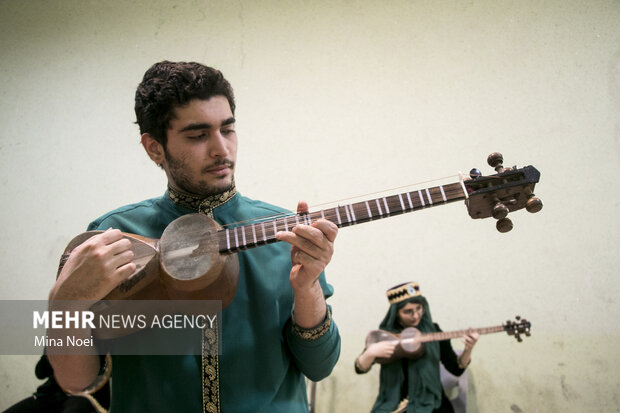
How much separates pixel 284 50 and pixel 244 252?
228 centimetres

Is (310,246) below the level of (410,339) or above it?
above

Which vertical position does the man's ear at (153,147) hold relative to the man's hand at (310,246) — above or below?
above

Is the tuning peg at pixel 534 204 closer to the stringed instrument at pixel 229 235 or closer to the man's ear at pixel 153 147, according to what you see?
the stringed instrument at pixel 229 235

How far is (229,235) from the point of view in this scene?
1036 millimetres

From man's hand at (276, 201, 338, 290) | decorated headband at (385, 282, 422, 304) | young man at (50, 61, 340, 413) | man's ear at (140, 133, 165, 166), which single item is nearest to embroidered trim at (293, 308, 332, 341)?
young man at (50, 61, 340, 413)

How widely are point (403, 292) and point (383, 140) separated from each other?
1.07 meters

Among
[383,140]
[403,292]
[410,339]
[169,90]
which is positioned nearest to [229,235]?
[169,90]

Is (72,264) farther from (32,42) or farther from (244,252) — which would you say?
(32,42)

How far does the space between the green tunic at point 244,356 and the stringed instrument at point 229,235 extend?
0.26ft

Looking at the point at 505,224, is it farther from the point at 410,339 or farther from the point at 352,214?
the point at 410,339

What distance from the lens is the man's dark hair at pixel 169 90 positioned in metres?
1.09

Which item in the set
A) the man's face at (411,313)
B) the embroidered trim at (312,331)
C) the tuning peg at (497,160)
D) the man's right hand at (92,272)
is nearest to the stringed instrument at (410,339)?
the man's face at (411,313)

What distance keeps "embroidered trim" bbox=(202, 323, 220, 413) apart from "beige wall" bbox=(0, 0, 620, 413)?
6.31 ft

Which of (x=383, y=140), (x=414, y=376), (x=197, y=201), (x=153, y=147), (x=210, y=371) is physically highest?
(x=383, y=140)
